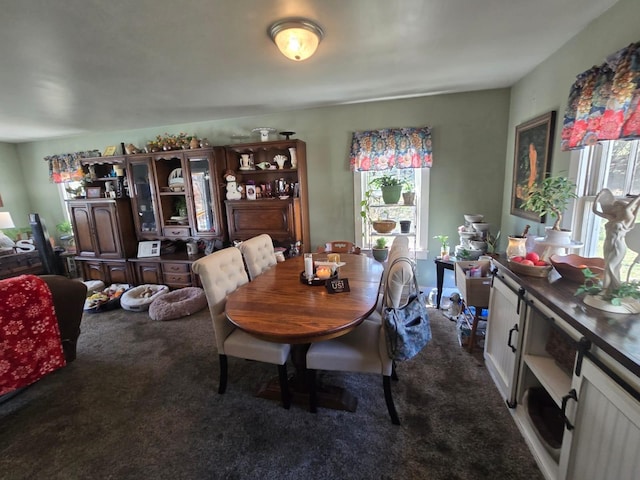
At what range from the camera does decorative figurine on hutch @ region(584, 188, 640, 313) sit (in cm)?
109

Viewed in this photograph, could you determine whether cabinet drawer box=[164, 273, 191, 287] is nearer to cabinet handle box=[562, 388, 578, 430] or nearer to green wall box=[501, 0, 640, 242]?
cabinet handle box=[562, 388, 578, 430]

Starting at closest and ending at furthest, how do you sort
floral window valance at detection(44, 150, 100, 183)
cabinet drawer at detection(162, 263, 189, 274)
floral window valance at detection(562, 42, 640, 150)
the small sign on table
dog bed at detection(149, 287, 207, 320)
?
floral window valance at detection(562, 42, 640, 150) < the small sign on table < dog bed at detection(149, 287, 207, 320) < cabinet drawer at detection(162, 263, 189, 274) < floral window valance at detection(44, 150, 100, 183)

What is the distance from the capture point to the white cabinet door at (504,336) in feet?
5.18

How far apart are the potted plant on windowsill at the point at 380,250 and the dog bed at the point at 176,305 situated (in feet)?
7.11

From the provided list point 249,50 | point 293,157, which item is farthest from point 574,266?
point 293,157

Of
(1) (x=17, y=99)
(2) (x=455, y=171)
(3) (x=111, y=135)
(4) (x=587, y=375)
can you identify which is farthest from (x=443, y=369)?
(3) (x=111, y=135)

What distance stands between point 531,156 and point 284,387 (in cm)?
274

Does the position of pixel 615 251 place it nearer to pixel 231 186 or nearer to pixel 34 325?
pixel 34 325

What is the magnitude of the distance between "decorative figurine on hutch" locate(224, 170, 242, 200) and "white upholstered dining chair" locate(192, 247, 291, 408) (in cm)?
176

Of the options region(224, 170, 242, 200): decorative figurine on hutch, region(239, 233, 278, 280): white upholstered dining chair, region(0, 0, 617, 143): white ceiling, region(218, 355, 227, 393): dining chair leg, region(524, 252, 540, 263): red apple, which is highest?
region(0, 0, 617, 143): white ceiling

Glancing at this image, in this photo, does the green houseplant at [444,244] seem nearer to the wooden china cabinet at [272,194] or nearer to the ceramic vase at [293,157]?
the wooden china cabinet at [272,194]

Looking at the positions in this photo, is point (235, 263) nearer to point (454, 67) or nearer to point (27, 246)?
point (454, 67)

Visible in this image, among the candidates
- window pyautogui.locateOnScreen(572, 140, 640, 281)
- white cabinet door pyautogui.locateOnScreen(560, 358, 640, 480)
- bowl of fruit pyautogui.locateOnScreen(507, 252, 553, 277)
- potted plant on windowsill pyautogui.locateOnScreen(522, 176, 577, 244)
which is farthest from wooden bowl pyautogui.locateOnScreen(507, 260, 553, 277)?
white cabinet door pyautogui.locateOnScreen(560, 358, 640, 480)

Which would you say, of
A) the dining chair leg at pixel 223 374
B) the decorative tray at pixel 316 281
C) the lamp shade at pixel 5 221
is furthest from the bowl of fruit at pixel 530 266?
the lamp shade at pixel 5 221
